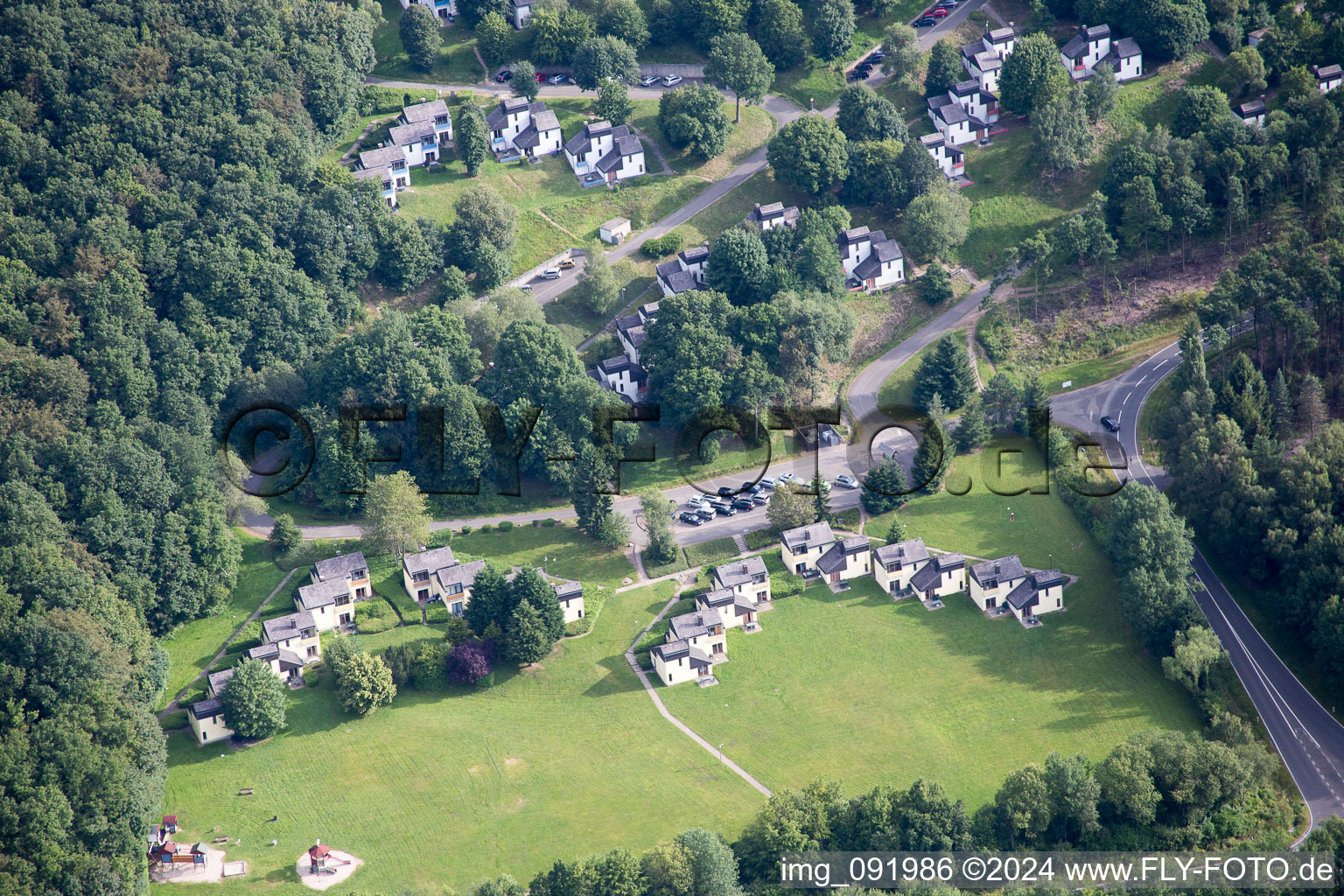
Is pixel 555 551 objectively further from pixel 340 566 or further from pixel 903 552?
pixel 903 552

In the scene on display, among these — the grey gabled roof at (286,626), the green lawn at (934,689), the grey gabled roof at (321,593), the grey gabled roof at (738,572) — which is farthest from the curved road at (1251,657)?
the grey gabled roof at (286,626)

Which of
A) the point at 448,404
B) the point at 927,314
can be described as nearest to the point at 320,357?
the point at 448,404

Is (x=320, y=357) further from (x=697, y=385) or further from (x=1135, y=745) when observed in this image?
(x=1135, y=745)

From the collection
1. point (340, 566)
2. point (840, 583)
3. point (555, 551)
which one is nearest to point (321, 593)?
point (340, 566)

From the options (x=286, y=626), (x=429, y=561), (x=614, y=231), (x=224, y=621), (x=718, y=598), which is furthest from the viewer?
(x=614, y=231)

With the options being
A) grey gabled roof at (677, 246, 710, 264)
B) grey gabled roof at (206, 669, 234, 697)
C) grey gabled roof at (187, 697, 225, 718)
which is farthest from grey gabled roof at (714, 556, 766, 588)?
grey gabled roof at (187, 697, 225, 718)

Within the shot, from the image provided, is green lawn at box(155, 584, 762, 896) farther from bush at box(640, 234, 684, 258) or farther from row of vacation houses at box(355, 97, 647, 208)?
row of vacation houses at box(355, 97, 647, 208)

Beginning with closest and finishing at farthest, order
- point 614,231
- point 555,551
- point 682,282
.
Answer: point 555,551, point 682,282, point 614,231
